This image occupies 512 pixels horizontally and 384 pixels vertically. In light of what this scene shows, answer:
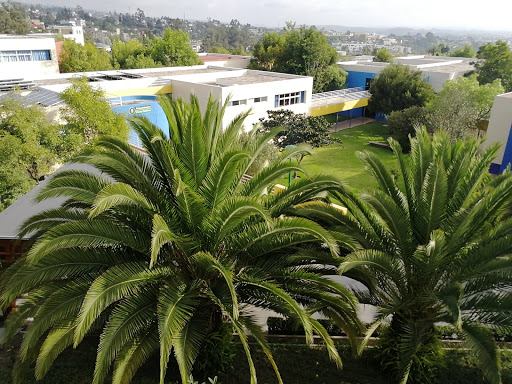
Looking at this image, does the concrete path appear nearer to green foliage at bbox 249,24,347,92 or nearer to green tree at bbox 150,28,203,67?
green foliage at bbox 249,24,347,92

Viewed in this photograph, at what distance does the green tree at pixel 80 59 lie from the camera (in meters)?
40.0

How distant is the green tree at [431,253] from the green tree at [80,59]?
3940cm

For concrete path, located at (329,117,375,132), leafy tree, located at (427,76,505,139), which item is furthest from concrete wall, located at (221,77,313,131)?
leafy tree, located at (427,76,505,139)

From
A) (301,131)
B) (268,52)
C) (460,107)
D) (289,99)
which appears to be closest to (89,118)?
(301,131)

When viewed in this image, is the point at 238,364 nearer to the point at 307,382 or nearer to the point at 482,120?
the point at 307,382

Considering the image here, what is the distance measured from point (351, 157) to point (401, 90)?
1138cm

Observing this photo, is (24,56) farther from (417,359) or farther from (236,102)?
(417,359)

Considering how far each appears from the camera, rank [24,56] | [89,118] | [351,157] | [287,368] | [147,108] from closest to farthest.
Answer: [287,368] → [89,118] → [147,108] → [351,157] → [24,56]

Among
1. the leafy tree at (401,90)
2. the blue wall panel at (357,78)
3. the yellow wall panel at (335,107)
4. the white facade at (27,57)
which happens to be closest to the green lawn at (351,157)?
the yellow wall panel at (335,107)

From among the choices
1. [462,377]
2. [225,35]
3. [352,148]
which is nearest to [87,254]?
[462,377]

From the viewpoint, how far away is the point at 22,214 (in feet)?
32.3

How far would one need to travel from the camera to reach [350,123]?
3666cm

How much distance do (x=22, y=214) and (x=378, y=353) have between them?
28.2ft

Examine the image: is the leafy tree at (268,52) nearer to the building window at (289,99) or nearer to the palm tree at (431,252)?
the building window at (289,99)
